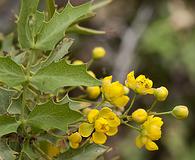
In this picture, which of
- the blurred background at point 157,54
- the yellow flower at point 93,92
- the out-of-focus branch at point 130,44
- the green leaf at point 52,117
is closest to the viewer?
the green leaf at point 52,117

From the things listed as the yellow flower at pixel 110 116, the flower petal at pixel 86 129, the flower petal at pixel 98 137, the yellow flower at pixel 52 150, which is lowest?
the yellow flower at pixel 52 150

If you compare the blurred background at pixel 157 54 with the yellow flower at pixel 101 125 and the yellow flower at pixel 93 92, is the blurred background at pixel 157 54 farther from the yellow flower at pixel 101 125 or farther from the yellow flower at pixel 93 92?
the yellow flower at pixel 101 125

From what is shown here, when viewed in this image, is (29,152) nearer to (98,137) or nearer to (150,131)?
(98,137)

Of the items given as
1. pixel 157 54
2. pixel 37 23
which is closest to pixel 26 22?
pixel 37 23

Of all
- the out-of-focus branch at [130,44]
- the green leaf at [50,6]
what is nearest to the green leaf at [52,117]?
the green leaf at [50,6]

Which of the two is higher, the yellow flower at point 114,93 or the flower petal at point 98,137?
the yellow flower at point 114,93

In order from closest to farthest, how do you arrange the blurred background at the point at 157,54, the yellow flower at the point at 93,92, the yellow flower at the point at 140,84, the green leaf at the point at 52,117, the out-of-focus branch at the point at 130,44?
the green leaf at the point at 52,117
the yellow flower at the point at 140,84
the yellow flower at the point at 93,92
the blurred background at the point at 157,54
the out-of-focus branch at the point at 130,44
